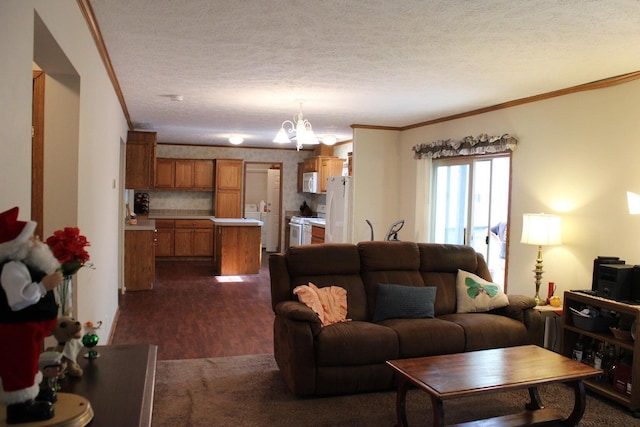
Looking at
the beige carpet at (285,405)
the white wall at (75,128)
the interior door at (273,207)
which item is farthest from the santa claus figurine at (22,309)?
the interior door at (273,207)

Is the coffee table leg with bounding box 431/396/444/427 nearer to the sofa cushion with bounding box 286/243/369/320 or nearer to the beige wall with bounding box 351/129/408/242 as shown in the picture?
the sofa cushion with bounding box 286/243/369/320

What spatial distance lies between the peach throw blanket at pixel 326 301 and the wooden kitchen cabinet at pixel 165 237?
6949 millimetres

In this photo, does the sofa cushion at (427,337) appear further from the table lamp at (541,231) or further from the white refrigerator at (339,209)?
the white refrigerator at (339,209)

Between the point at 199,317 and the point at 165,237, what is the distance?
490 cm

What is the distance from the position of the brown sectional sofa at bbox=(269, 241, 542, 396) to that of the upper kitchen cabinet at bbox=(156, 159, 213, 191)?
7004 millimetres

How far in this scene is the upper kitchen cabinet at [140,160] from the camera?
7375 mm

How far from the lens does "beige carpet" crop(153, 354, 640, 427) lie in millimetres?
3189

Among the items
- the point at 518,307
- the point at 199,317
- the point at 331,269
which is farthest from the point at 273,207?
the point at 518,307

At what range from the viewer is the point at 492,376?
2.85 meters

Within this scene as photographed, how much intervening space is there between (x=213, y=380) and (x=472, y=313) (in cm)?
218

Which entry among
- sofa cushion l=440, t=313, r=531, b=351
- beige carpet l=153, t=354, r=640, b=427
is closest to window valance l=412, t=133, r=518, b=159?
sofa cushion l=440, t=313, r=531, b=351

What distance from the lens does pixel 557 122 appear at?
470cm

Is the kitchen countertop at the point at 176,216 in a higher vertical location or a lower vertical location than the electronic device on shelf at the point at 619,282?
higher

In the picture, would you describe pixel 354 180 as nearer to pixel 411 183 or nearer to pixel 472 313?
pixel 411 183
